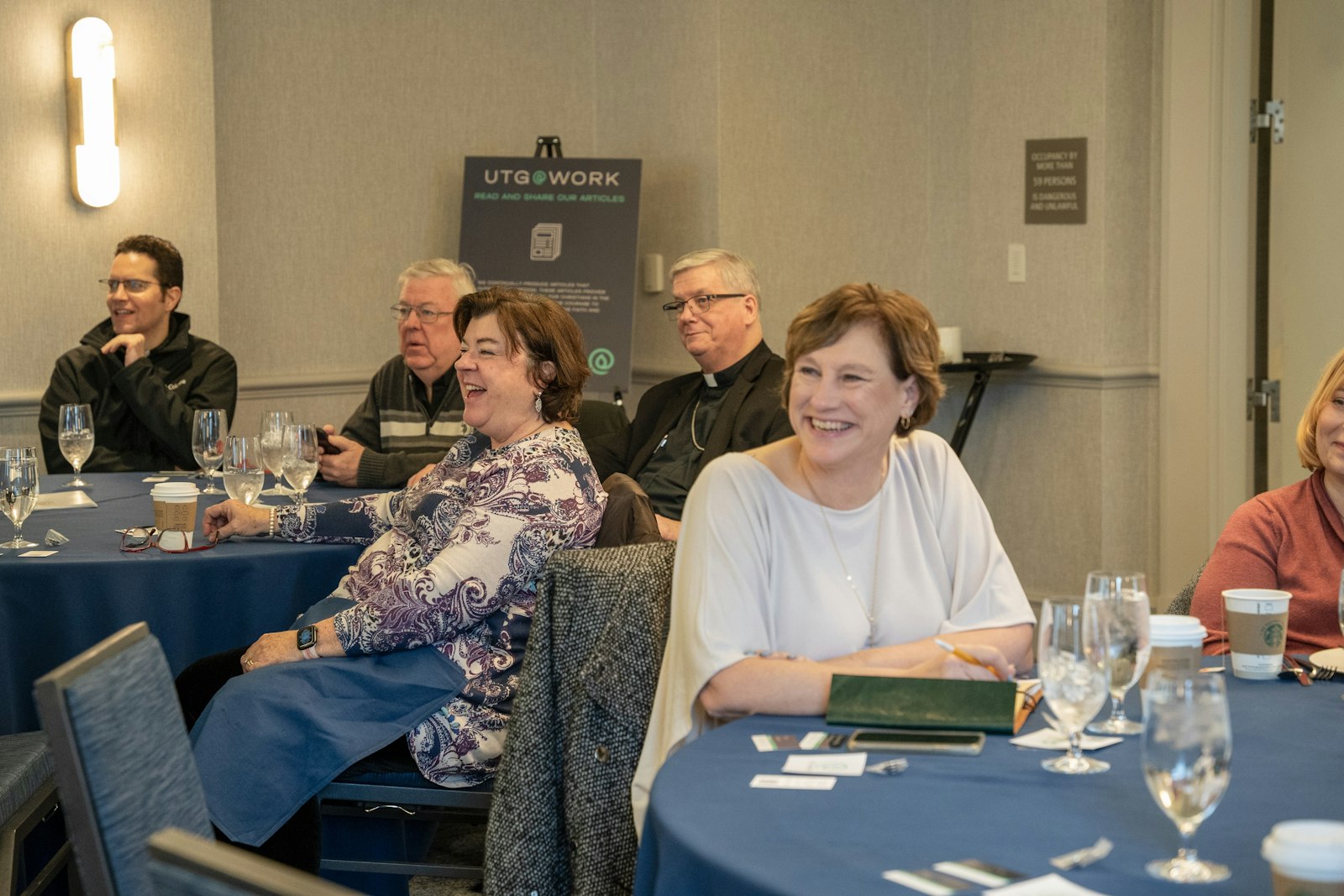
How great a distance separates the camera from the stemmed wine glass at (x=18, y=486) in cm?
306

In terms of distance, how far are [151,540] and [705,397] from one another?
1.64m

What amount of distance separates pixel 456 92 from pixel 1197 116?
116 inches

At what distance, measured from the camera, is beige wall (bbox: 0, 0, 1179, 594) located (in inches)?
210

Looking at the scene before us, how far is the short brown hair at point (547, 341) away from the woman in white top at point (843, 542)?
69cm

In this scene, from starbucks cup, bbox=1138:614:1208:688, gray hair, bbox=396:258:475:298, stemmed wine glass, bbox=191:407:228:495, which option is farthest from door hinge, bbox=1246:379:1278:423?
starbucks cup, bbox=1138:614:1208:688

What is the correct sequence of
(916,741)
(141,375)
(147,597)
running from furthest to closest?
1. (141,375)
2. (147,597)
3. (916,741)

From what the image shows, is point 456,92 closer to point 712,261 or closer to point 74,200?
point 74,200

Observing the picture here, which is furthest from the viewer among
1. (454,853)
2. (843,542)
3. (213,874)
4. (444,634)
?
(454,853)

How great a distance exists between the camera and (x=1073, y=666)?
5.23 ft

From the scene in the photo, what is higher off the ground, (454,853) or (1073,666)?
(1073,666)

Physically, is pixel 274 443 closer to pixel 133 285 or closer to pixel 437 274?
pixel 437 274

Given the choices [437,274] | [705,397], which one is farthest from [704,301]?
[437,274]

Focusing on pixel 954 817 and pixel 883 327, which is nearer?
pixel 954 817

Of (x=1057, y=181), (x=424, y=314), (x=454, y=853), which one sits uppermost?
(x=1057, y=181)
